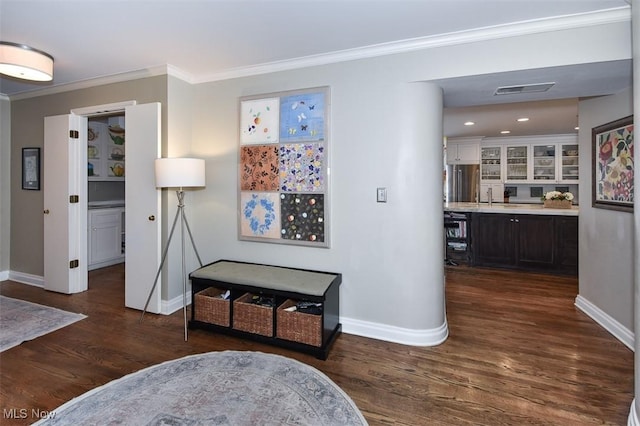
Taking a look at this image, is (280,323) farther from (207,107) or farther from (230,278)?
(207,107)

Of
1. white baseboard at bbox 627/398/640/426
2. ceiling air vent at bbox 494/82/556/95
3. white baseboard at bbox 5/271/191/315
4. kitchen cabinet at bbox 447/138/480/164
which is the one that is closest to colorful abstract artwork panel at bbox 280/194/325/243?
white baseboard at bbox 5/271/191/315

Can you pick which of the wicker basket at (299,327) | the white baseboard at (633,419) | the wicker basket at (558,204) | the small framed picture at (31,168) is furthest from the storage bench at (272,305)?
the wicker basket at (558,204)

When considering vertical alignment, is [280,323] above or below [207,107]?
below

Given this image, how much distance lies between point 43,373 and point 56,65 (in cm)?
265

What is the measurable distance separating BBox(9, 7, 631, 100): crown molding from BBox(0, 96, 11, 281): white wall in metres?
1.11

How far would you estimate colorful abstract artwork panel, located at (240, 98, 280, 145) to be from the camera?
293 cm

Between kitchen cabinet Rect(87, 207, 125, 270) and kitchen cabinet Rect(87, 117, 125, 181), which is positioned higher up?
kitchen cabinet Rect(87, 117, 125, 181)

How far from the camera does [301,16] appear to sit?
7.02ft

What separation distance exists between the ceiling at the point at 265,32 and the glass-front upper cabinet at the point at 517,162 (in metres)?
3.93

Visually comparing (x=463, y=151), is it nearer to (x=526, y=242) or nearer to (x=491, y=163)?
(x=491, y=163)

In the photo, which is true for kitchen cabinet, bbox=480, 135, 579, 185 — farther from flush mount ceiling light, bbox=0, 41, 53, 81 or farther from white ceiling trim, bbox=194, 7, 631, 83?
flush mount ceiling light, bbox=0, 41, 53, 81

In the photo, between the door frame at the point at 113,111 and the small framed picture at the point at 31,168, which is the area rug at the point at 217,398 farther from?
the small framed picture at the point at 31,168

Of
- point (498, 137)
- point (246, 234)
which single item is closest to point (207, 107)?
point (246, 234)

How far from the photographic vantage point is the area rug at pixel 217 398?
172 centimetres
